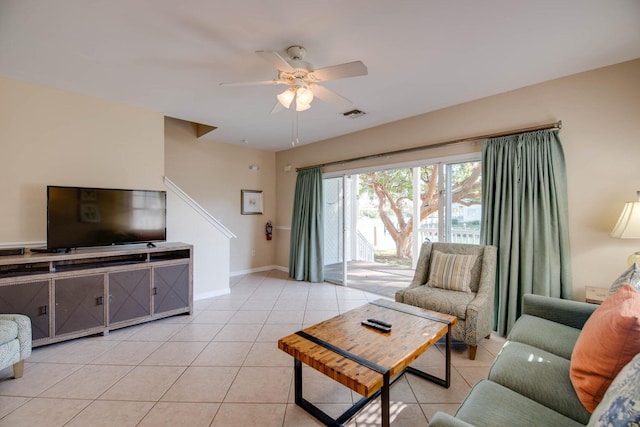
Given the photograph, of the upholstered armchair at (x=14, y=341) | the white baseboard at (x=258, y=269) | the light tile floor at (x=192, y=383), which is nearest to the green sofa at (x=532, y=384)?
the light tile floor at (x=192, y=383)

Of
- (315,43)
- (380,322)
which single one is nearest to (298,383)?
(380,322)

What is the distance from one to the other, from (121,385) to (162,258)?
1.61 metres

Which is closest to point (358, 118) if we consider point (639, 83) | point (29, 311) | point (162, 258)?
point (639, 83)

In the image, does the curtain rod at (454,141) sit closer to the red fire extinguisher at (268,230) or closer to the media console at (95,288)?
the red fire extinguisher at (268,230)

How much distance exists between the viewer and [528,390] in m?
1.32

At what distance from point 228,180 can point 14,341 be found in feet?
12.2

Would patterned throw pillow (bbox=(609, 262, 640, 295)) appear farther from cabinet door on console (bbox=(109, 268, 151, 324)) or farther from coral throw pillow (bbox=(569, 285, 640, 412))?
cabinet door on console (bbox=(109, 268, 151, 324))

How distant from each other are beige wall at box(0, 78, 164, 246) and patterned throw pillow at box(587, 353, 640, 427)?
4213mm

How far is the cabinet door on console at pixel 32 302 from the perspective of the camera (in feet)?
7.70

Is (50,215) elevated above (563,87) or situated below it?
below

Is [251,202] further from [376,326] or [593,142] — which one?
[593,142]

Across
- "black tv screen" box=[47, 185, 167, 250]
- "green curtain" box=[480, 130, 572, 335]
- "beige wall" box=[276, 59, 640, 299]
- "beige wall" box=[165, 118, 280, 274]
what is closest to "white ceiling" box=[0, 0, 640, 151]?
"beige wall" box=[276, 59, 640, 299]

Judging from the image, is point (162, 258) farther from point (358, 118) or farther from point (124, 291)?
point (358, 118)

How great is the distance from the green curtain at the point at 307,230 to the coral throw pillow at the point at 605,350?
12.9 ft
